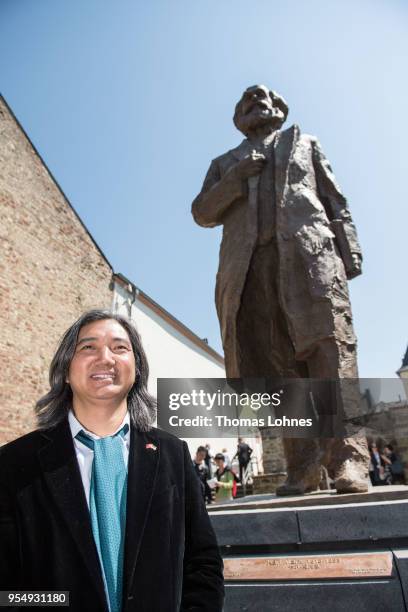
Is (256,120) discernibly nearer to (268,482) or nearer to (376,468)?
(268,482)

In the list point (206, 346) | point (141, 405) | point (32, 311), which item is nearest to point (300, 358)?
point (141, 405)

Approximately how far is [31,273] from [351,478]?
1302 centimetres

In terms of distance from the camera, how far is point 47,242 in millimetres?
15172

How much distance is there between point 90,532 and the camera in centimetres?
119

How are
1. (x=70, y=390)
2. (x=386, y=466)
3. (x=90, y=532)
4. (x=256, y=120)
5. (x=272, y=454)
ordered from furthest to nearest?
(x=272, y=454), (x=386, y=466), (x=256, y=120), (x=70, y=390), (x=90, y=532)

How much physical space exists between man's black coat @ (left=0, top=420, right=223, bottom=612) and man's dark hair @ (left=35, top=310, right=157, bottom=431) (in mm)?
77

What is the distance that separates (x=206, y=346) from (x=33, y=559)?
29.0m

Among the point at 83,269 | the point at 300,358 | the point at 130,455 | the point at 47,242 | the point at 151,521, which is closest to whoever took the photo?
the point at 151,521

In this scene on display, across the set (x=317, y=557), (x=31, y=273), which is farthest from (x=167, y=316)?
(x=317, y=557)

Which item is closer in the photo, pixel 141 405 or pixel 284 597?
pixel 141 405

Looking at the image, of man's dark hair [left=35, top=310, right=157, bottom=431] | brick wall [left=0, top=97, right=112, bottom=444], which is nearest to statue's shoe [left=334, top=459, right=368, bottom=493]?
man's dark hair [left=35, top=310, right=157, bottom=431]

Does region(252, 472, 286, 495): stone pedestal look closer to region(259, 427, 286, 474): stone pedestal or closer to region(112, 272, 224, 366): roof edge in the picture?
region(259, 427, 286, 474): stone pedestal

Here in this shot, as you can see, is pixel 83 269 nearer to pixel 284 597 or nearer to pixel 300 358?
pixel 300 358

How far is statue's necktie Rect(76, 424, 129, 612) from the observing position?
3.94 feet
